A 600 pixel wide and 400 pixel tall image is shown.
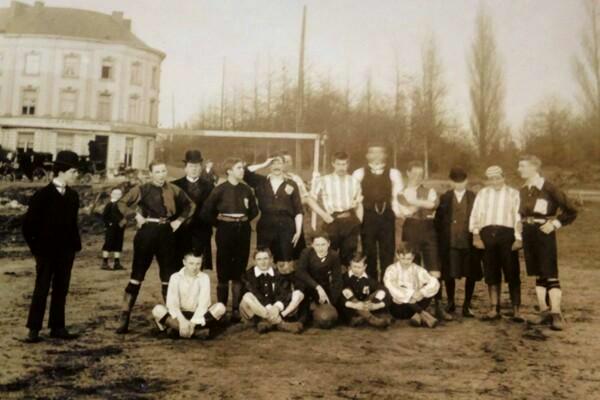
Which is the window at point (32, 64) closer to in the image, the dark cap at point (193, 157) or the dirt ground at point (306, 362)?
the dirt ground at point (306, 362)

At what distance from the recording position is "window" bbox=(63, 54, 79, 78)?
33.9 m

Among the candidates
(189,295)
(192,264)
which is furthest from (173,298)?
(192,264)

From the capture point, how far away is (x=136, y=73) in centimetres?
3600

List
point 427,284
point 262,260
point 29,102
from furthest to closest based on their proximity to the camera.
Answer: point 29,102
point 427,284
point 262,260

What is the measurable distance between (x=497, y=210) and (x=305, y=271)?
2039 millimetres

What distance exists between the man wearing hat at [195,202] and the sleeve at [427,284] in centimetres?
223

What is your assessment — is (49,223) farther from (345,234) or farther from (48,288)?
(345,234)

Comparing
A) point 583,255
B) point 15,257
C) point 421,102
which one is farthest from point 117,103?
point 583,255

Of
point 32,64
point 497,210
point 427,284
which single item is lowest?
point 427,284

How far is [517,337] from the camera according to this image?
5348 mm

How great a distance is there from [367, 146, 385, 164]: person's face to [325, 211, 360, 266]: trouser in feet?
2.00

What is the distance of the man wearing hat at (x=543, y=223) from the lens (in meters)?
5.71

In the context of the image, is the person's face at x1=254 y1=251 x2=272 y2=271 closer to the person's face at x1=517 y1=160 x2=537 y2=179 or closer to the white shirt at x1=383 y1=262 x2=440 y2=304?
the white shirt at x1=383 y1=262 x2=440 y2=304

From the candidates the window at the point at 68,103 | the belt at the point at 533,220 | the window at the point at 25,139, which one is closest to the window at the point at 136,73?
the window at the point at 68,103
